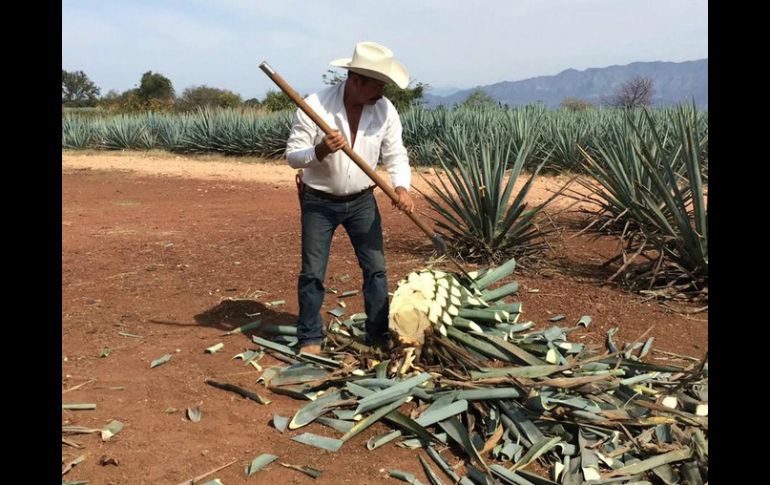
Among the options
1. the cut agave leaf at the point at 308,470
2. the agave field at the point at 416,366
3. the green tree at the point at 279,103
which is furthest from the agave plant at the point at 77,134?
the cut agave leaf at the point at 308,470

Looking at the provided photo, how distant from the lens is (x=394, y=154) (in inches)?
157

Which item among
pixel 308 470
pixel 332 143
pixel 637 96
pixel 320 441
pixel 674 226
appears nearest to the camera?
pixel 308 470

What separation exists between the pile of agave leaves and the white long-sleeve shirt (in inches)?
24.5

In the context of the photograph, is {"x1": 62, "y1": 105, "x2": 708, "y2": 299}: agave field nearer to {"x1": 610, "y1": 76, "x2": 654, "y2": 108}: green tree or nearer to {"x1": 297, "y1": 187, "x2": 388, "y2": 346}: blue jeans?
{"x1": 297, "y1": 187, "x2": 388, "y2": 346}: blue jeans

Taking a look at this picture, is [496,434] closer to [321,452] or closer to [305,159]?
[321,452]

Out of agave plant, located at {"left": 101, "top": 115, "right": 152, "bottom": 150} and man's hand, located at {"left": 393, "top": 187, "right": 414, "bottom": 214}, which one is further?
agave plant, located at {"left": 101, "top": 115, "right": 152, "bottom": 150}

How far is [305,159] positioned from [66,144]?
67.4ft

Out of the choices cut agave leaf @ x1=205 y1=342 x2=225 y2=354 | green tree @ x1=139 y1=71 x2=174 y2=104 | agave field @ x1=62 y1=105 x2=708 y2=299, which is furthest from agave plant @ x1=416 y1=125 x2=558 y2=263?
green tree @ x1=139 y1=71 x2=174 y2=104

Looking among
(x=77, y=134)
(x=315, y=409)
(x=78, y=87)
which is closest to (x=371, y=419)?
(x=315, y=409)

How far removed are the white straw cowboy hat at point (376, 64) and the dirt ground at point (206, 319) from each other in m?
1.67

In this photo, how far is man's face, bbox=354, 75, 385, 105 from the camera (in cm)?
364

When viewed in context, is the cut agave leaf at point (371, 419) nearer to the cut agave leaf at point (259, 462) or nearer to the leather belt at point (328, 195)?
the cut agave leaf at point (259, 462)

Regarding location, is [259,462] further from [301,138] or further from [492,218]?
[492,218]

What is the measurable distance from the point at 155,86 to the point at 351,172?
5149cm
